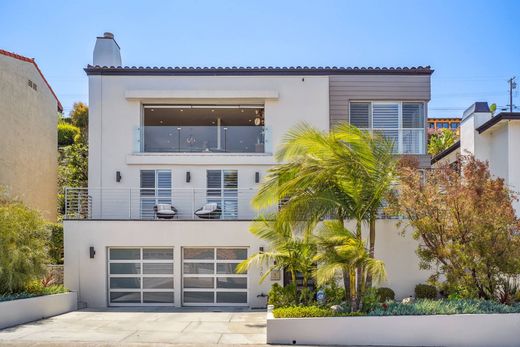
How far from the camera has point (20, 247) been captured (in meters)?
13.1

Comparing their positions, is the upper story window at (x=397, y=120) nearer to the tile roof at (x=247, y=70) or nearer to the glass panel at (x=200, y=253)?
the tile roof at (x=247, y=70)

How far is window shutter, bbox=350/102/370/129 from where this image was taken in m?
18.7

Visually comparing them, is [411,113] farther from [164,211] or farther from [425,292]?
[164,211]

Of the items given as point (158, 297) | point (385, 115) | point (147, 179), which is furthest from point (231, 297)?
point (385, 115)

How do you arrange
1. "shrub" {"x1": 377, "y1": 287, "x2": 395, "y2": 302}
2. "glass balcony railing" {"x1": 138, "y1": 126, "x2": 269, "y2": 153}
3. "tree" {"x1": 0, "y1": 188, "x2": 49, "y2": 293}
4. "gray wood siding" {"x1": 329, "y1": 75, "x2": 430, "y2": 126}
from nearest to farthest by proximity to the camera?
"tree" {"x1": 0, "y1": 188, "x2": 49, "y2": 293}
"shrub" {"x1": 377, "y1": 287, "x2": 395, "y2": 302}
"glass balcony railing" {"x1": 138, "y1": 126, "x2": 269, "y2": 153}
"gray wood siding" {"x1": 329, "y1": 75, "x2": 430, "y2": 126}

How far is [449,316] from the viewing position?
34.9 feet

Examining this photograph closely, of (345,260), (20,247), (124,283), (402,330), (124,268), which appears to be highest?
(345,260)

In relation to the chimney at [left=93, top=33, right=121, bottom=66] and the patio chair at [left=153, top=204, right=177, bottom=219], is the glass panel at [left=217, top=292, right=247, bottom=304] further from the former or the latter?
the chimney at [left=93, top=33, right=121, bottom=66]

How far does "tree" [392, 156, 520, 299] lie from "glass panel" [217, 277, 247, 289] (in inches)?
248

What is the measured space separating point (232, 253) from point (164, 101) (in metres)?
6.81

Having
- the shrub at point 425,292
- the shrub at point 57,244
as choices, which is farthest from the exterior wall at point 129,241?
the shrub at point 425,292

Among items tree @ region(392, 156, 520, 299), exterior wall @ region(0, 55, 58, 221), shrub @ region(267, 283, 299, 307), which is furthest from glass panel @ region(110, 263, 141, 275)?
tree @ region(392, 156, 520, 299)

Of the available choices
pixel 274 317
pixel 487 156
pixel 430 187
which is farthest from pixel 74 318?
pixel 487 156

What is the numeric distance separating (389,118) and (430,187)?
723 centimetres
